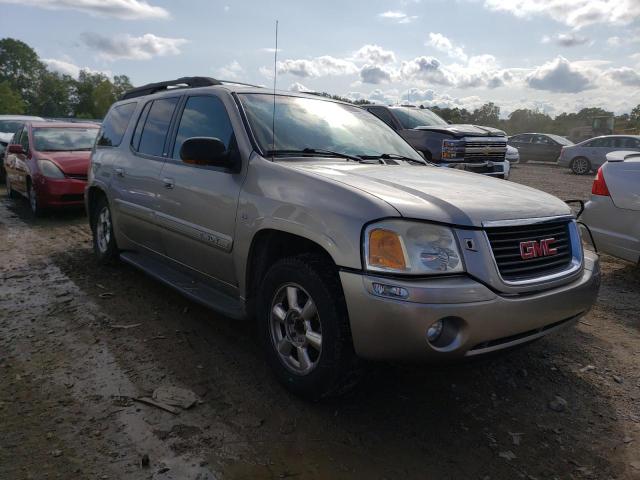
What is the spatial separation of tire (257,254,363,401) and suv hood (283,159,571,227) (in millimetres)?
500

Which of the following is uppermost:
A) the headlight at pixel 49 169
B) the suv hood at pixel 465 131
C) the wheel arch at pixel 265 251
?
the suv hood at pixel 465 131

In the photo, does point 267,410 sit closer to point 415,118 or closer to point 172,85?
point 172,85

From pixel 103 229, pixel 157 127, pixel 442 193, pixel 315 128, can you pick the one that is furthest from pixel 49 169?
pixel 442 193

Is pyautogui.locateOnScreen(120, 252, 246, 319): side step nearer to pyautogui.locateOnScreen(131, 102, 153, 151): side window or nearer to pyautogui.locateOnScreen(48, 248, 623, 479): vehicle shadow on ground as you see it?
pyautogui.locateOnScreen(48, 248, 623, 479): vehicle shadow on ground

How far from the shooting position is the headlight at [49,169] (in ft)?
27.0

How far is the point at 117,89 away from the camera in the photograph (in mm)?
101375

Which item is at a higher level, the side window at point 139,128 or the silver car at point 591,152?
the side window at point 139,128

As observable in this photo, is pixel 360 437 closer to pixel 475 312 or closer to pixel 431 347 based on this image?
pixel 431 347

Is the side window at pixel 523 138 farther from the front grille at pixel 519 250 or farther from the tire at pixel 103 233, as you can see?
the front grille at pixel 519 250

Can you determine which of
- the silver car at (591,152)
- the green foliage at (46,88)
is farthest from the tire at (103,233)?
the green foliage at (46,88)

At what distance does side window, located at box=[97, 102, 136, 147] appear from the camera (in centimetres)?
518

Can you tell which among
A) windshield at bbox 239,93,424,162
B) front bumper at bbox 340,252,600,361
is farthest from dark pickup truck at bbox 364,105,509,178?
front bumper at bbox 340,252,600,361

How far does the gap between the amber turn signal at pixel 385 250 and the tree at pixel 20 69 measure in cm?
10865

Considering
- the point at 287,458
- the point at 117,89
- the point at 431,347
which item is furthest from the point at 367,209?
the point at 117,89
